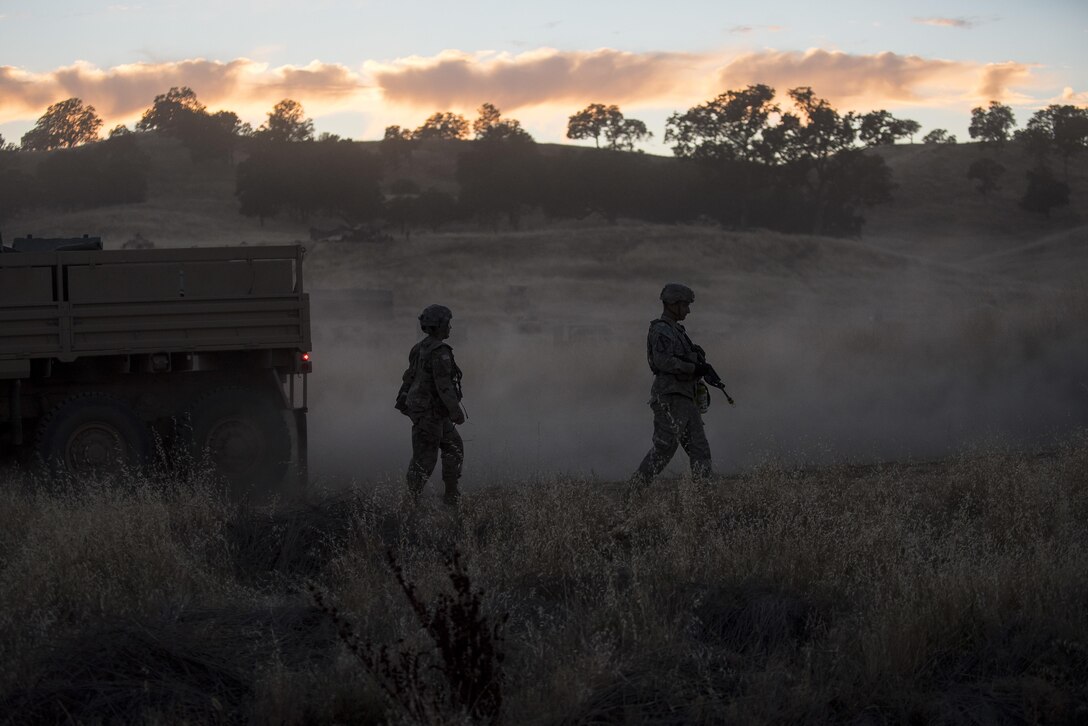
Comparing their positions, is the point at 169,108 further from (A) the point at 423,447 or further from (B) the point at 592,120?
(A) the point at 423,447

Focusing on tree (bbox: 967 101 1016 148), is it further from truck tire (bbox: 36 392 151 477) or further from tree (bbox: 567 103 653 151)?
truck tire (bbox: 36 392 151 477)

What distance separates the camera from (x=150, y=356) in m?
11.4

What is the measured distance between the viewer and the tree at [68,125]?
291 feet

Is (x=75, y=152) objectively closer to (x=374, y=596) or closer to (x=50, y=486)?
(x=50, y=486)

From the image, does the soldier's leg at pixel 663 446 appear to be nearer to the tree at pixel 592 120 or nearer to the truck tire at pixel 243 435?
the truck tire at pixel 243 435

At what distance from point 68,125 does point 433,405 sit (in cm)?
8640

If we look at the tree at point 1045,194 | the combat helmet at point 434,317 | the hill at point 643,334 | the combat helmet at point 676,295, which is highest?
the tree at point 1045,194

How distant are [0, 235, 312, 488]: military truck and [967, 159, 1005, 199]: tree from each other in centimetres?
7301

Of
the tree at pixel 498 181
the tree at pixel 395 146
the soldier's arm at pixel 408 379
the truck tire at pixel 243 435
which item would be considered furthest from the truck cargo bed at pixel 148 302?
the tree at pixel 395 146

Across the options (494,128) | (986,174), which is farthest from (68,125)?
(986,174)

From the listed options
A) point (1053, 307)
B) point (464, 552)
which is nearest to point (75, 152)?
point (1053, 307)

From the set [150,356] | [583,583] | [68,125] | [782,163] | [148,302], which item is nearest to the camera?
[583,583]

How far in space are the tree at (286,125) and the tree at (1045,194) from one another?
40655 mm

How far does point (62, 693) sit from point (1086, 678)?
457 cm
